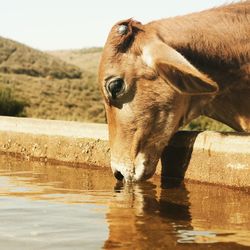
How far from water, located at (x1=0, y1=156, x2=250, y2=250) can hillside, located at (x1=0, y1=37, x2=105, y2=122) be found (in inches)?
451

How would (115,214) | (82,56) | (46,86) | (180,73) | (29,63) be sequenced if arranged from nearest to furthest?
(115,214) → (180,73) → (46,86) → (29,63) → (82,56)

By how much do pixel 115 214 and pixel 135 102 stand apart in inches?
52.0

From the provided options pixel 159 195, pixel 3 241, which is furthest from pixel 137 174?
pixel 3 241

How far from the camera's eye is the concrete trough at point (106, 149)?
219 inches

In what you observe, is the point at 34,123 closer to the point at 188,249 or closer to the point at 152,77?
the point at 152,77

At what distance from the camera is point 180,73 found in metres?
5.12

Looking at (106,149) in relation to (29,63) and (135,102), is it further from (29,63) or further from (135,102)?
(29,63)

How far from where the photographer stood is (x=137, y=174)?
5512 mm

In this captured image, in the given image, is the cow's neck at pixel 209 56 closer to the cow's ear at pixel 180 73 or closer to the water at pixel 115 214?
the cow's ear at pixel 180 73

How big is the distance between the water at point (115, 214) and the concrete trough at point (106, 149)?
0.50 feet

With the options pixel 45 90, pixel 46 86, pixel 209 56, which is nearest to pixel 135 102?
pixel 209 56

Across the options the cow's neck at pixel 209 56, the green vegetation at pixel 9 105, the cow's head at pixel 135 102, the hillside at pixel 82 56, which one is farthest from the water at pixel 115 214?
the hillside at pixel 82 56

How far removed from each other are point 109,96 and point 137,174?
68cm

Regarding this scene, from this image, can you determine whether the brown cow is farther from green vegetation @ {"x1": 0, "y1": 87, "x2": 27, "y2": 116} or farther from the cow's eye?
green vegetation @ {"x1": 0, "y1": 87, "x2": 27, "y2": 116}
